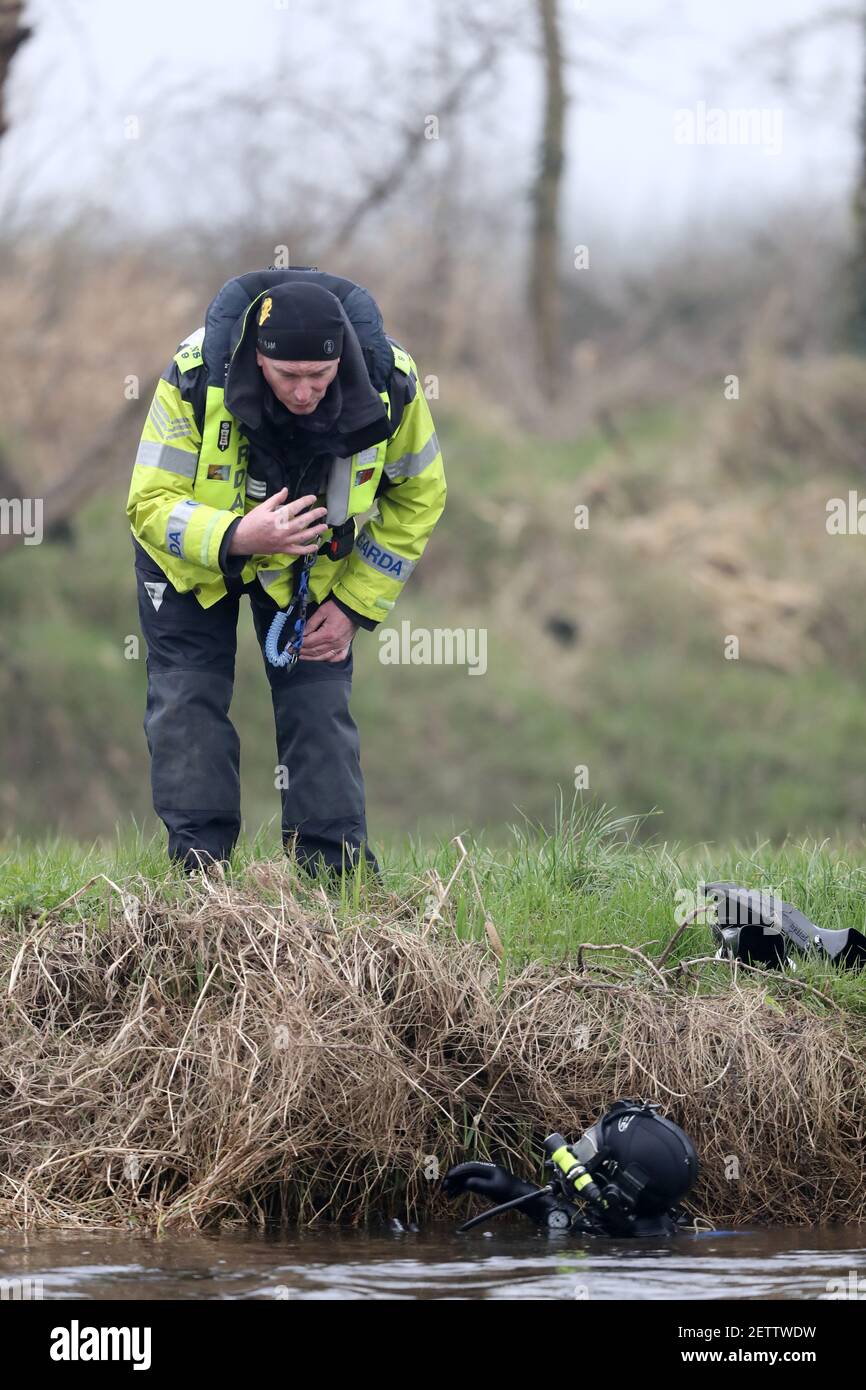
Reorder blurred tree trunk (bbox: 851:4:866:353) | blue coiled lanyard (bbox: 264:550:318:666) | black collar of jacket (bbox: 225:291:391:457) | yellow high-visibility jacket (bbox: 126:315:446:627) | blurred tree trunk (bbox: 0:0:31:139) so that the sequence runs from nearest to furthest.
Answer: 1. black collar of jacket (bbox: 225:291:391:457)
2. yellow high-visibility jacket (bbox: 126:315:446:627)
3. blue coiled lanyard (bbox: 264:550:318:666)
4. blurred tree trunk (bbox: 0:0:31:139)
5. blurred tree trunk (bbox: 851:4:866:353)

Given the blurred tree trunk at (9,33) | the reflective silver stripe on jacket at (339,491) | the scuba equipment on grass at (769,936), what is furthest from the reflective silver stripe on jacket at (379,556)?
the blurred tree trunk at (9,33)

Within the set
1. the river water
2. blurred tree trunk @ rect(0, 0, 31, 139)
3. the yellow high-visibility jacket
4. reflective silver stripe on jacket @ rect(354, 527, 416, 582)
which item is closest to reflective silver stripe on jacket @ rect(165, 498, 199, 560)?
the yellow high-visibility jacket

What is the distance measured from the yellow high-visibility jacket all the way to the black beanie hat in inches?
11.3

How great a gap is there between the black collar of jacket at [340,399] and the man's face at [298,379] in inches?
2.1

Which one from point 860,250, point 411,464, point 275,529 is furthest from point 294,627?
point 860,250

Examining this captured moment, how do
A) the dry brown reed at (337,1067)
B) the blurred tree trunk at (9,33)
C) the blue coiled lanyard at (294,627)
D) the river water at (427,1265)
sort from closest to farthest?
the river water at (427,1265) < the dry brown reed at (337,1067) < the blue coiled lanyard at (294,627) < the blurred tree trunk at (9,33)

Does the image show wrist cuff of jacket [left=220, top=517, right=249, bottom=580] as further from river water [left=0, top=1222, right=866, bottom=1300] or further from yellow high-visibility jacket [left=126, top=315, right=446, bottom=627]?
river water [left=0, top=1222, right=866, bottom=1300]

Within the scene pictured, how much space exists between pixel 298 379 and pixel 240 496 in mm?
512

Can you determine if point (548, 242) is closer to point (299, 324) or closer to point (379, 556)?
point (379, 556)

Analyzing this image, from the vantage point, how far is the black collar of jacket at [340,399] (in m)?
5.82

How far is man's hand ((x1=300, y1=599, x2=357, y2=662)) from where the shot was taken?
6336 millimetres

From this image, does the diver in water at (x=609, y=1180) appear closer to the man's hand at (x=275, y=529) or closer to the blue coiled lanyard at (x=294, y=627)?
the blue coiled lanyard at (x=294, y=627)

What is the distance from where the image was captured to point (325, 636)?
20.8 feet
